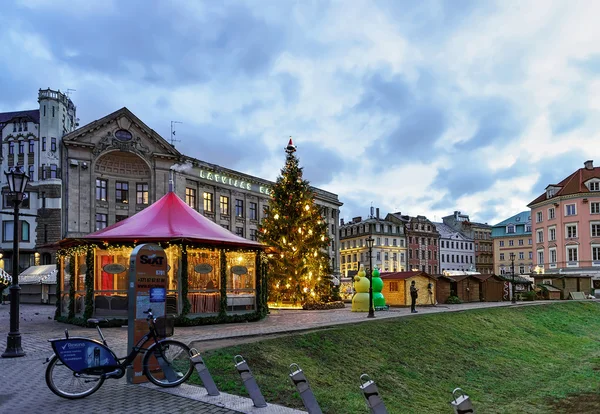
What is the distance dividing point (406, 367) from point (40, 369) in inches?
424

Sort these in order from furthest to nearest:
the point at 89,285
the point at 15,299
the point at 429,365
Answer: the point at 89,285 → the point at 429,365 → the point at 15,299

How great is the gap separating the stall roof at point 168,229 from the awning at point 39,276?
20.5 metres

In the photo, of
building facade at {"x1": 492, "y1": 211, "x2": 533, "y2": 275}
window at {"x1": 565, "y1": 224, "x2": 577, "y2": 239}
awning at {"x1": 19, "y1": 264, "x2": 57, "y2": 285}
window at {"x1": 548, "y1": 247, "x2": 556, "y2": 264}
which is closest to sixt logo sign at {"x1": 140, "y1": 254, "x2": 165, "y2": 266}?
awning at {"x1": 19, "y1": 264, "x2": 57, "y2": 285}

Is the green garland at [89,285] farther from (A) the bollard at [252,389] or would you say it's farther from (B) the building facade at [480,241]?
(B) the building facade at [480,241]

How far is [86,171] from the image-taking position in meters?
45.7

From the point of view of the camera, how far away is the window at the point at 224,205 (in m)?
55.8

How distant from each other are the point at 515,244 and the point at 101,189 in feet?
240

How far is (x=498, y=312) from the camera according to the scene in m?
32.7

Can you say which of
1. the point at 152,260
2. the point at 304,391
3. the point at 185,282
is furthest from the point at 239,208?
the point at 304,391

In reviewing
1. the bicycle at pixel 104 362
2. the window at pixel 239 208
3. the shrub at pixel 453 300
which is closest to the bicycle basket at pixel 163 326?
the bicycle at pixel 104 362

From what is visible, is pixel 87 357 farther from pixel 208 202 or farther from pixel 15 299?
pixel 208 202

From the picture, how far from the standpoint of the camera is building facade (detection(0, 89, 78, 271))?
159ft

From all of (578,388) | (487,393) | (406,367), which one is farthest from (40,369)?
(578,388)

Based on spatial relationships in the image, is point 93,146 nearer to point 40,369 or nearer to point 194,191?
point 194,191
